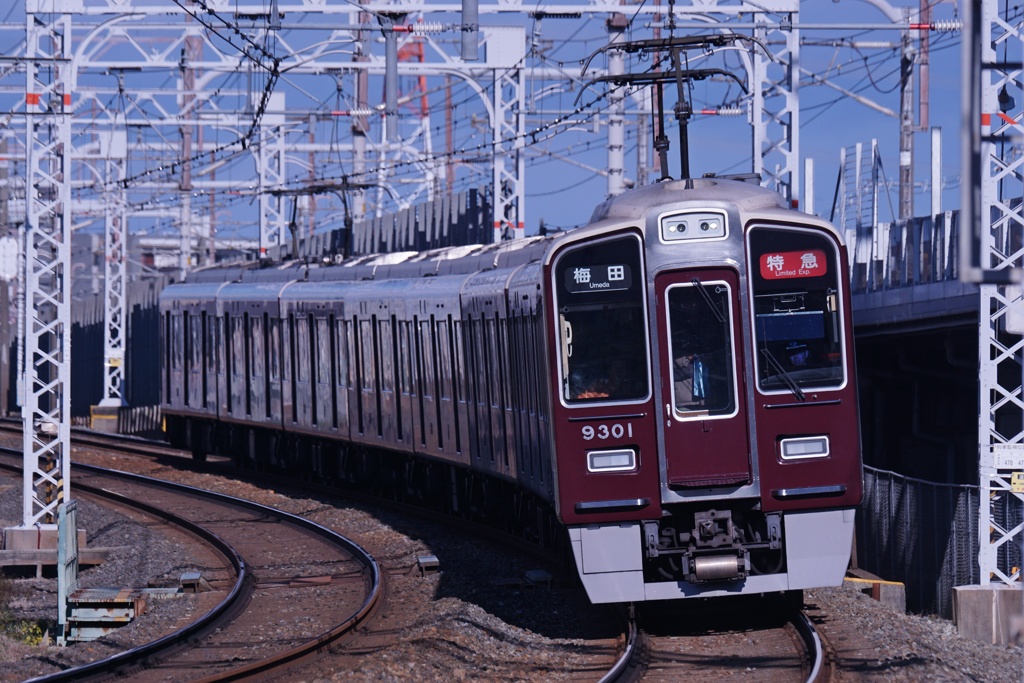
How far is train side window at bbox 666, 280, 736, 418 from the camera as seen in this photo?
10.5 m

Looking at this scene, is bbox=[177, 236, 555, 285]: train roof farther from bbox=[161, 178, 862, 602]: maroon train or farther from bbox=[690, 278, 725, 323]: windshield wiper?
bbox=[690, 278, 725, 323]: windshield wiper

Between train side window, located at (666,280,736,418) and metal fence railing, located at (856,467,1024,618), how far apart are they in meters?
4.12

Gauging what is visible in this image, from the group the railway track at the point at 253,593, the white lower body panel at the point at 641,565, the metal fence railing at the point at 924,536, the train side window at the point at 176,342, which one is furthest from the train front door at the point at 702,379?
the train side window at the point at 176,342

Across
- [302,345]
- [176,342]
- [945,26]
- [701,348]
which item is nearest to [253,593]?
[701,348]

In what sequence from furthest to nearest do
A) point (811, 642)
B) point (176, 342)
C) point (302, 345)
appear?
point (176, 342) < point (302, 345) < point (811, 642)

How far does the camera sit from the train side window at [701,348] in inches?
414

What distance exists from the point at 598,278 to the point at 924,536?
6.37 metres

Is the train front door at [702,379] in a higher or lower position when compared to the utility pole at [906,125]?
lower

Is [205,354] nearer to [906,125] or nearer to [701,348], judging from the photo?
[906,125]

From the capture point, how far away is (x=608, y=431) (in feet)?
34.6

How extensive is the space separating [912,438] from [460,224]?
9194 millimetres

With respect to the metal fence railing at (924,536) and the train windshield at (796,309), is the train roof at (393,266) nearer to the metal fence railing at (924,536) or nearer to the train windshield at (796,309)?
the train windshield at (796,309)

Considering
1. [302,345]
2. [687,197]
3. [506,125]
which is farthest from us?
[506,125]

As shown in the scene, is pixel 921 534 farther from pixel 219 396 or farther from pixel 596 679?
pixel 219 396
